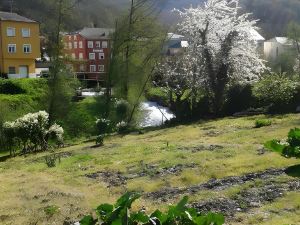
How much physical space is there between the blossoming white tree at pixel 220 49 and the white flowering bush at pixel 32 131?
1044 cm

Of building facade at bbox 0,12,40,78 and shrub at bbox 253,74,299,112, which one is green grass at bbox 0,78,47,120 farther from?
shrub at bbox 253,74,299,112

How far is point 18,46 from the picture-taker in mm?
50781

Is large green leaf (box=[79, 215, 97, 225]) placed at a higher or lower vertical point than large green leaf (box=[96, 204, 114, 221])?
lower

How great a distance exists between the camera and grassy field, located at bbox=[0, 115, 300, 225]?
9.52m

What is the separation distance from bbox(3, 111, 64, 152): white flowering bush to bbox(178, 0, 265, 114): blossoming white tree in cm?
1044

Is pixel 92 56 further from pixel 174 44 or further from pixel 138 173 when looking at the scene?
pixel 138 173

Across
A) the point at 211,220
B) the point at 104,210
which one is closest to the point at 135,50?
the point at 104,210

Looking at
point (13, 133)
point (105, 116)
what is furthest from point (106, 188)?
point (105, 116)

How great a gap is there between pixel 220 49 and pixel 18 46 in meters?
28.7

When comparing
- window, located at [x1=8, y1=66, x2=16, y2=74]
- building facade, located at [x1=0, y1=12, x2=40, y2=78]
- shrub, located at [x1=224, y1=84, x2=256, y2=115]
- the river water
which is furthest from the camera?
window, located at [x1=8, y1=66, x2=16, y2=74]

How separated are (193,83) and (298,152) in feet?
93.1

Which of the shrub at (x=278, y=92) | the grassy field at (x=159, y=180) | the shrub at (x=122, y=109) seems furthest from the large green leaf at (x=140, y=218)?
the shrub at (x=122, y=109)

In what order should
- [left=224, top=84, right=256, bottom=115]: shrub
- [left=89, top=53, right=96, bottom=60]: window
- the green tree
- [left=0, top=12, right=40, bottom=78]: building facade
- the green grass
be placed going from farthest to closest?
[left=89, top=53, right=96, bottom=60]: window < [left=0, top=12, right=40, bottom=78]: building facade < the green grass < the green tree < [left=224, top=84, right=256, bottom=115]: shrub

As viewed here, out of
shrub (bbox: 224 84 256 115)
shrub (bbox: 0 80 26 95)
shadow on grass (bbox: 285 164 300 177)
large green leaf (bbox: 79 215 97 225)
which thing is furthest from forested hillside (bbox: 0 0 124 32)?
shadow on grass (bbox: 285 164 300 177)
